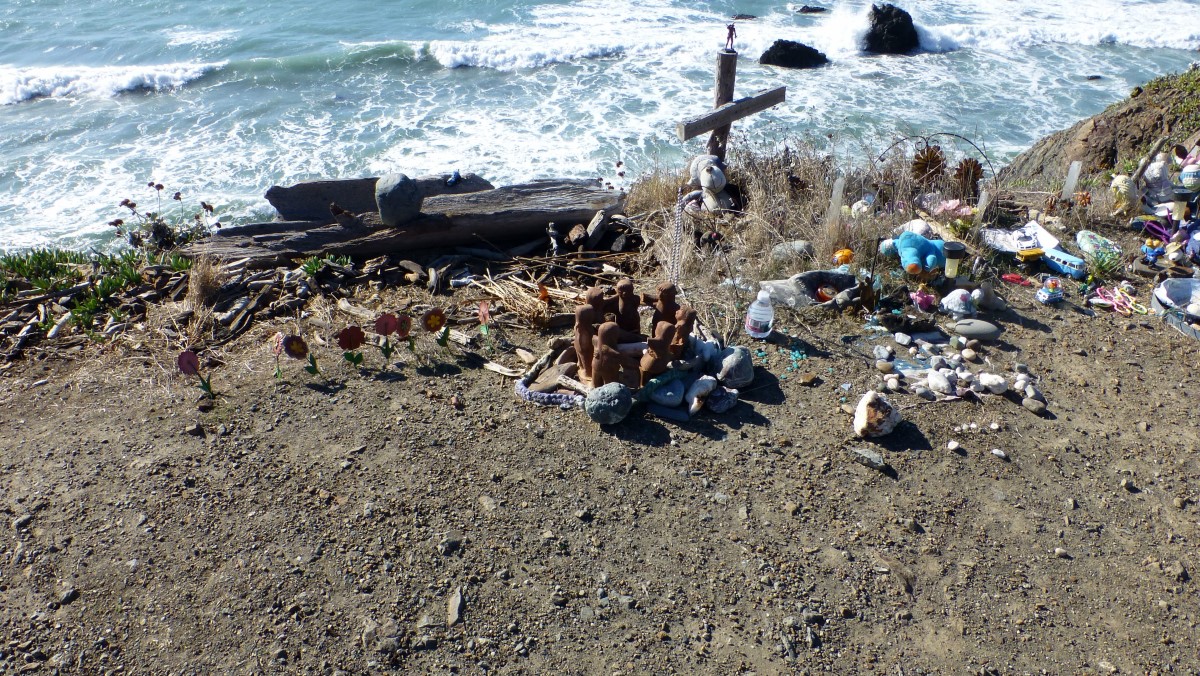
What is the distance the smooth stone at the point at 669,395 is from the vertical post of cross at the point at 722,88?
3100 mm

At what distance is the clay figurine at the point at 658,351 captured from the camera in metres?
4.11

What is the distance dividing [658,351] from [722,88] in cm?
350

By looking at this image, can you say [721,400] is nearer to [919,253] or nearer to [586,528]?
[586,528]

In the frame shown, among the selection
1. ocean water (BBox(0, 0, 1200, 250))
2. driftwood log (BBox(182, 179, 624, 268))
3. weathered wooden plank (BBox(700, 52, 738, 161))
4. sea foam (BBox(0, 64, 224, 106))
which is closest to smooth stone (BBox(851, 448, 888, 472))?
driftwood log (BBox(182, 179, 624, 268))

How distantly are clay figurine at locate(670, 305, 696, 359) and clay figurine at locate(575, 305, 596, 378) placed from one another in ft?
1.52

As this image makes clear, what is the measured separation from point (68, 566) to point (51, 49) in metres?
17.5

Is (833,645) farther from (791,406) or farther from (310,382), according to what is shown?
(310,382)

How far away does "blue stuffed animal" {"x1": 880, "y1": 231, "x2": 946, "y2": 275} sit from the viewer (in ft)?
17.3

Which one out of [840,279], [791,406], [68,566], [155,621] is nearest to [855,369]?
[791,406]

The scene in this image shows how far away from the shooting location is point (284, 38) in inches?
670

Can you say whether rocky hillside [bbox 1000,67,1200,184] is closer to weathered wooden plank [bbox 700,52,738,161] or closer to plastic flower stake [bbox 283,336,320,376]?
weathered wooden plank [bbox 700,52,738,161]

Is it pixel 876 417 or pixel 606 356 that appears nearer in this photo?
pixel 876 417

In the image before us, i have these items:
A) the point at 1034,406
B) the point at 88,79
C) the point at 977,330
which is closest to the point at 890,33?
the point at 977,330

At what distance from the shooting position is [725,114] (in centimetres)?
645
